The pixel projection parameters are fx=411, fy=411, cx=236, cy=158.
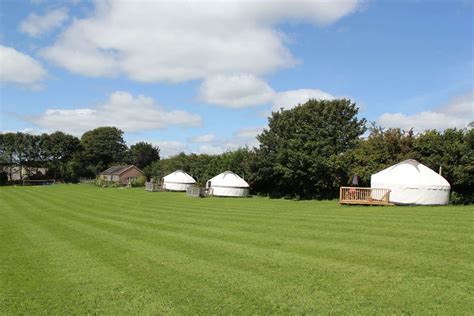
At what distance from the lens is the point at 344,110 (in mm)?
39094

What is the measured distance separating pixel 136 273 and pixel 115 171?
76583 mm

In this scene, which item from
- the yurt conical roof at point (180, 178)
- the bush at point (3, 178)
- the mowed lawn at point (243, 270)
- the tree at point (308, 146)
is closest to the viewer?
the mowed lawn at point (243, 270)

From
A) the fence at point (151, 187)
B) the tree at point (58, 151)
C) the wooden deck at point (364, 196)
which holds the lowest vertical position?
the fence at point (151, 187)

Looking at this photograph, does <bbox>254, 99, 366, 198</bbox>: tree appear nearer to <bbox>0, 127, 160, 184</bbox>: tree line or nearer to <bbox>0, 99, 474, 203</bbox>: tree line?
<bbox>0, 99, 474, 203</bbox>: tree line

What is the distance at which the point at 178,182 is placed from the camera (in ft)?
177

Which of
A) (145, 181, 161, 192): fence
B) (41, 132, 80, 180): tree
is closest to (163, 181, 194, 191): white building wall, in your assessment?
(145, 181, 161, 192): fence

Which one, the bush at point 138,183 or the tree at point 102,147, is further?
the tree at point 102,147

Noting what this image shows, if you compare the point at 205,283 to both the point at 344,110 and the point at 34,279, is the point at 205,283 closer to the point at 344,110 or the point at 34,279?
the point at 34,279

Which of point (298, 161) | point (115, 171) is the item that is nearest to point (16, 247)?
point (298, 161)

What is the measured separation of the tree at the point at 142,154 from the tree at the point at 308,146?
199ft

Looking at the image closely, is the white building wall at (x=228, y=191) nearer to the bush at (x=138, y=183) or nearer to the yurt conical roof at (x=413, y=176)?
the yurt conical roof at (x=413, y=176)

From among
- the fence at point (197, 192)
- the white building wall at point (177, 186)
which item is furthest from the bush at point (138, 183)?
the fence at point (197, 192)

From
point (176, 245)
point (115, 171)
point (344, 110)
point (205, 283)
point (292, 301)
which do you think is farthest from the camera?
point (115, 171)

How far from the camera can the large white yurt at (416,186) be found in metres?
25.5
